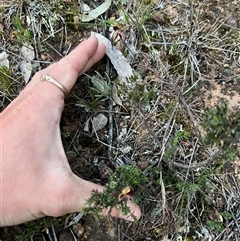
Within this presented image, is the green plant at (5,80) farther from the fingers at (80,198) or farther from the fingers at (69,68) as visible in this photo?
the fingers at (80,198)

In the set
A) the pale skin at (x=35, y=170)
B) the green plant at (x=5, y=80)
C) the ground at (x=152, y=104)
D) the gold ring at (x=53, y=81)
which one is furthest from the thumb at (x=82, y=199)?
the green plant at (x=5, y=80)

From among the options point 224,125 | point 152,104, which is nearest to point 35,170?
point 152,104

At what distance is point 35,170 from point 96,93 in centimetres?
58

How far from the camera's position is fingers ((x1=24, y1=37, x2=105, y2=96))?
6.95 ft

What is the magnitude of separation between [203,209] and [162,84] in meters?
0.65

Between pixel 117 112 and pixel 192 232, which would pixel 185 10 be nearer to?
pixel 117 112

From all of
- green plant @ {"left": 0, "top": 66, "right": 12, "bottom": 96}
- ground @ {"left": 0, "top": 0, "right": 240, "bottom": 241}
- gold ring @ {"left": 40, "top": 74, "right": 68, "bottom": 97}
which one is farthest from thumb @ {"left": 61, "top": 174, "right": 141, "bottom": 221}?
green plant @ {"left": 0, "top": 66, "right": 12, "bottom": 96}

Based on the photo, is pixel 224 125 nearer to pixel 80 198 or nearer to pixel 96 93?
pixel 80 198

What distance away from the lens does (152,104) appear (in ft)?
7.41

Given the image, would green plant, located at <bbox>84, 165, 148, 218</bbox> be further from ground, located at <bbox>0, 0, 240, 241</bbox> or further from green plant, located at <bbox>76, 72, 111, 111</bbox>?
green plant, located at <bbox>76, 72, 111, 111</bbox>

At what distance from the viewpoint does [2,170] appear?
1923mm

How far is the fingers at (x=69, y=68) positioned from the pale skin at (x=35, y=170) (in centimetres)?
8

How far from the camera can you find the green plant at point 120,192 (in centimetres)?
173

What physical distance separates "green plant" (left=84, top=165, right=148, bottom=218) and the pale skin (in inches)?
3.0
